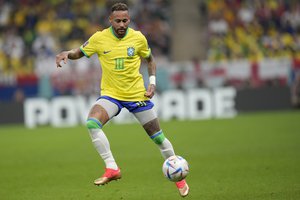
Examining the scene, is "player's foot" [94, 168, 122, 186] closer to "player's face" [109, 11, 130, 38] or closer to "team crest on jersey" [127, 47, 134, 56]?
"team crest on jersey" [127, 47, 134, 56]

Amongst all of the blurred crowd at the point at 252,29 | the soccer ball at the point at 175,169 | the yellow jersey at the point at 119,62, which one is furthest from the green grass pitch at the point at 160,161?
the blurred crowd at the point at 252,29

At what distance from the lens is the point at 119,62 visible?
9055 mm

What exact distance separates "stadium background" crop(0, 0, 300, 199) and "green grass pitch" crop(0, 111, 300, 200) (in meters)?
0.02

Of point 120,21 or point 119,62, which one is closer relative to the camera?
point 120,21

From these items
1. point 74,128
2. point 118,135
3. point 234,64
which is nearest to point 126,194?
point 118,135

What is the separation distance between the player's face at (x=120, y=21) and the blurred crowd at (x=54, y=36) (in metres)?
13.9

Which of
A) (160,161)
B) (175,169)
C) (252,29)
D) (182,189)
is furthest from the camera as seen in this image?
(252,29)

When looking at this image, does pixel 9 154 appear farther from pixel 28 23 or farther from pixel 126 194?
pixel 28 23

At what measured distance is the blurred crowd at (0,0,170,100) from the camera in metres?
23.0

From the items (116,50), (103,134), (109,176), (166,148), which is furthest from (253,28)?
(109,176)

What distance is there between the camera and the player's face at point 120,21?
888 centimetres

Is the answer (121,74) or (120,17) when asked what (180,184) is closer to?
(121,74)

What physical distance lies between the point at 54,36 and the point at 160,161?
13542 mm

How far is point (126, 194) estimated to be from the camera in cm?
Result: 938
